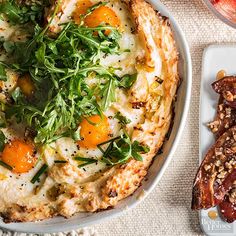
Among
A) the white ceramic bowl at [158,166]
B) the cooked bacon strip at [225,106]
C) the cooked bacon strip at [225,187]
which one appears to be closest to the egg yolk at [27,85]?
the white ceramic bowl at [158,166]

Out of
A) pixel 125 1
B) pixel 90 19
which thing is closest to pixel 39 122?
pixel 90 19

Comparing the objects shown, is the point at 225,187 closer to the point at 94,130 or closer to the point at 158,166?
the point at 158,166

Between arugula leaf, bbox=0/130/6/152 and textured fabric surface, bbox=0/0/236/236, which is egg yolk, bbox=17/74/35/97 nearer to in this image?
arugula leaf, bbox=0/130/6/152

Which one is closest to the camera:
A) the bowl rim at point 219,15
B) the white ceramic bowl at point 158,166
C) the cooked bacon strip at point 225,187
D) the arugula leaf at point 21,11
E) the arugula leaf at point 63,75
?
the arugula leaf at point 63,75

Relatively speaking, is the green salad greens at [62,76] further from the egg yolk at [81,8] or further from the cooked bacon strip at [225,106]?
the cooked bacon strip at [225,106]

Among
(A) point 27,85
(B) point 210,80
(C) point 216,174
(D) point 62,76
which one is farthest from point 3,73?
(C) point 216,174

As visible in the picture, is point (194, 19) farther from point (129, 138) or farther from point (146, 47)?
point (129, 138)

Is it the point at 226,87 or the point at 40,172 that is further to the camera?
the point at 226,87

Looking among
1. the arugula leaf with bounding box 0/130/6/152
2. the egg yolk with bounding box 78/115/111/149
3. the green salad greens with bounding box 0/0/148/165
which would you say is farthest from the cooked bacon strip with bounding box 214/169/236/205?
the arugula leaf with bounding box 0/130/6/152
